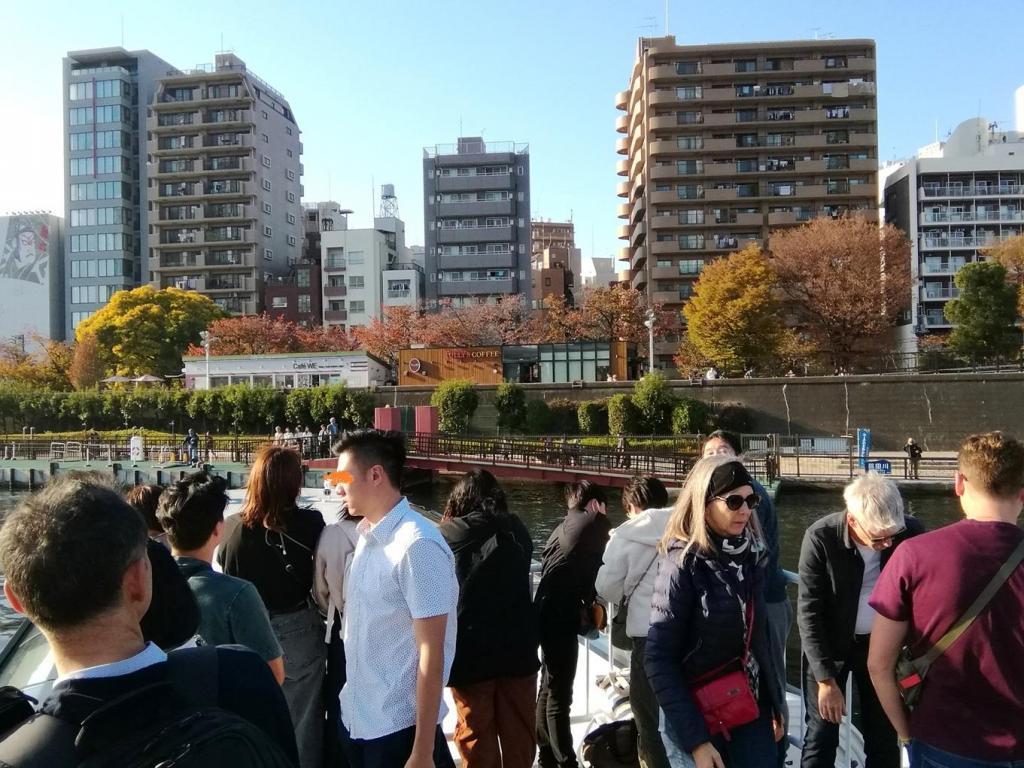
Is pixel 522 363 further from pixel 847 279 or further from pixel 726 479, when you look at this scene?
pixel 726 479

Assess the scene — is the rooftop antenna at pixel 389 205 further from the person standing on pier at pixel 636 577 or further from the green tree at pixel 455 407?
the person standing on pier at pixel 636 577

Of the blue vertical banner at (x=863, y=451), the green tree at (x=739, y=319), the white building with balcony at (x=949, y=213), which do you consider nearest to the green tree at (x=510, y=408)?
the green tree at (x=739, y=319)

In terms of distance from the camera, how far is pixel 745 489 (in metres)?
2.61

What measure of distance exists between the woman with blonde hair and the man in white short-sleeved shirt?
0.67 meters

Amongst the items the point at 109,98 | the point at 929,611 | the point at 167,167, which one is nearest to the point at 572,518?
the point at 929,611

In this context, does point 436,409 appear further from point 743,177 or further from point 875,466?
point 743,177

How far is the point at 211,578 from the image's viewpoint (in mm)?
2582

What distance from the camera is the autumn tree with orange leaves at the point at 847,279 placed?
3978cm

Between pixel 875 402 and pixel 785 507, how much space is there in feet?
41.4

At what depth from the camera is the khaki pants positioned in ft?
10.9

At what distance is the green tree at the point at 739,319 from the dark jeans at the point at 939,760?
3658 cm

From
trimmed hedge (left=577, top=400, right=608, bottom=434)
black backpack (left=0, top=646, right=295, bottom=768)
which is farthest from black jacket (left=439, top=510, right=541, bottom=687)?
trimmed hedge (left=577, top=400, right=608, bottom=434)

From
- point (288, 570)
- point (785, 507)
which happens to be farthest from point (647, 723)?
point (785, 507)

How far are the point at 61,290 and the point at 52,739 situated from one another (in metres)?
80.8
